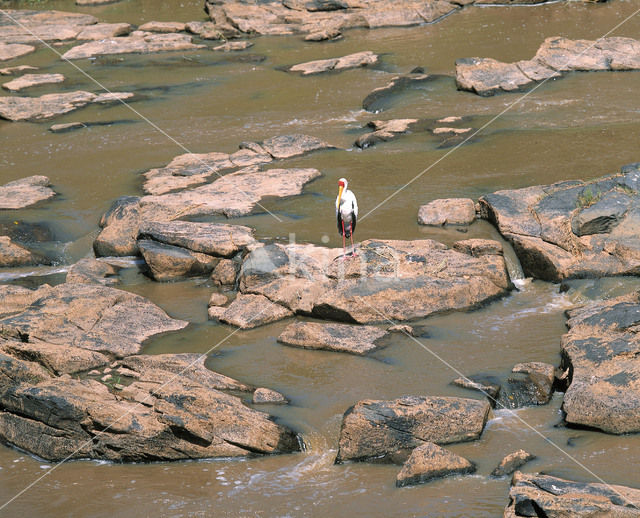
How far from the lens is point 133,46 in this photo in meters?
23.5

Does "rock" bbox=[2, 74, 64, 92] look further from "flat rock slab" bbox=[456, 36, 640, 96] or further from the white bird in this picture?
the white bird

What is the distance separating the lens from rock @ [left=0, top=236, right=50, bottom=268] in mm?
12297

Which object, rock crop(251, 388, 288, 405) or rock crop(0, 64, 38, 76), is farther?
rock crop(0, 64, 38, 76)

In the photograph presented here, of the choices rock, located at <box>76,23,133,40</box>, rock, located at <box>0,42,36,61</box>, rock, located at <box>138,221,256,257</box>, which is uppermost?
rock, located at <box>76,23,133,40</box>

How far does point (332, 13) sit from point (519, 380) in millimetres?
18865

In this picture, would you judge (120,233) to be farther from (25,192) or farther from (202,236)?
(25,192)

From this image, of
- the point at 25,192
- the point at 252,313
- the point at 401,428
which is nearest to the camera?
the point at 401,428

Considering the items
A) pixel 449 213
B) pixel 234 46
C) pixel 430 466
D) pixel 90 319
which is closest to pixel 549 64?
pixel 449 213

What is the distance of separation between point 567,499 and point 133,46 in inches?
790

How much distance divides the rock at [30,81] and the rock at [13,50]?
2.72m

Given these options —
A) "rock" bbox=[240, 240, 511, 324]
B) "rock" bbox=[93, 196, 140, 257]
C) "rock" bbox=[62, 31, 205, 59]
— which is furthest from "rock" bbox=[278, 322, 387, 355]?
"rock" bbox=[62, 31, 205, 59]

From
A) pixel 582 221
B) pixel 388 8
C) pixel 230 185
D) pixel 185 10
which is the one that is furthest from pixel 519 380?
pixel 185 10

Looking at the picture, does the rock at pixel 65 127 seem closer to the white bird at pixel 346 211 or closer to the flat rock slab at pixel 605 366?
the white bird at pixel 346 211

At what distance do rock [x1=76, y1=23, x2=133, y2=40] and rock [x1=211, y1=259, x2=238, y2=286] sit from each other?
15.5 meters
